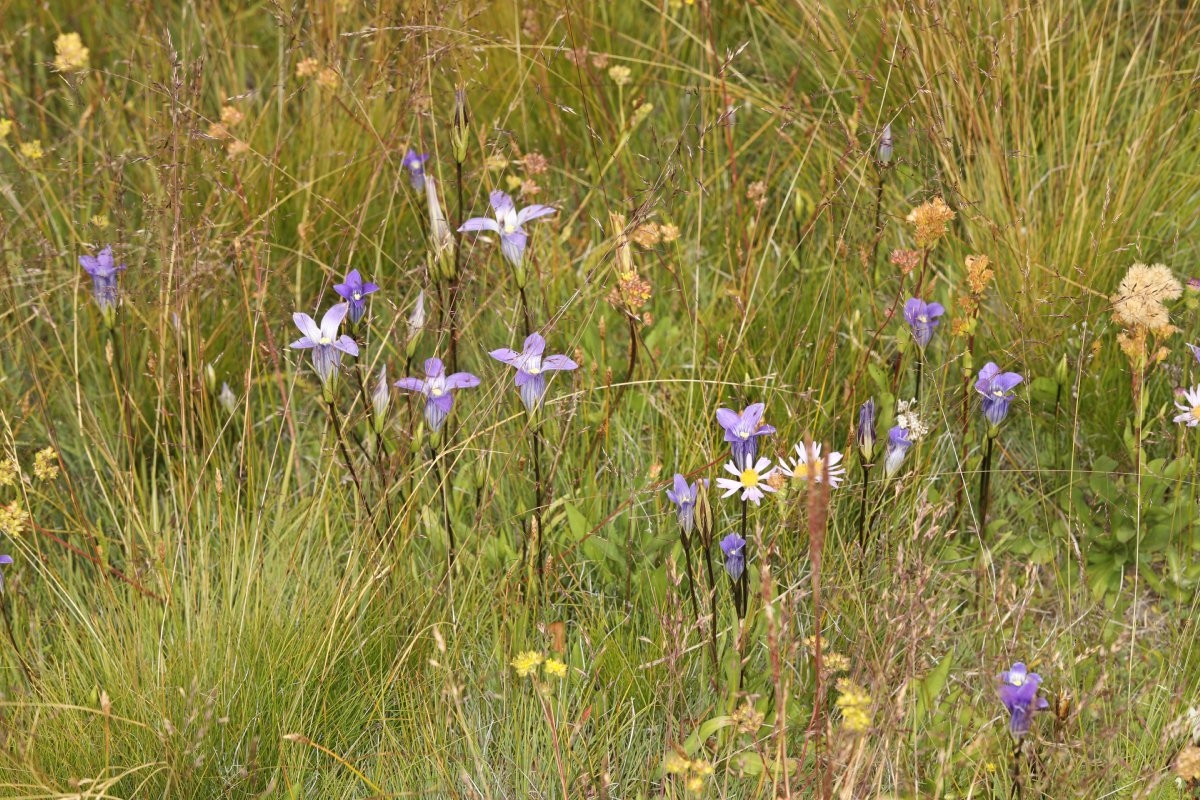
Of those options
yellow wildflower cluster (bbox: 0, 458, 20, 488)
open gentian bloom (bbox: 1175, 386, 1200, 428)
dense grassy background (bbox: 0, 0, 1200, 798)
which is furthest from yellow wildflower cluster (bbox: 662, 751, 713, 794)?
yellow wildflower cluster (bbox: 0, 458, 20, 488)

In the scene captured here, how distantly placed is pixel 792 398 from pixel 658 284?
53 centimetres

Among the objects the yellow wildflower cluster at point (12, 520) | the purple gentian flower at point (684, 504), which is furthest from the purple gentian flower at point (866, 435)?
the yellow wildflower cluster at point (12, 520)

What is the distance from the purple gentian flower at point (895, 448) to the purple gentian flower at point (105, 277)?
1.54m

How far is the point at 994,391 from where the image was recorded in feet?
7.19

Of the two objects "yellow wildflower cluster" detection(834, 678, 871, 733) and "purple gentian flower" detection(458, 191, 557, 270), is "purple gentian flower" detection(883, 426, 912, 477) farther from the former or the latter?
"purple gentian flower" detection(458, 191, 557, 270)

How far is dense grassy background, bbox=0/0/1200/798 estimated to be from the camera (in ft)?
6.37

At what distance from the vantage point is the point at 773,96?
3371mm

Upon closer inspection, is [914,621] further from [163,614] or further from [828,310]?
[163,614]

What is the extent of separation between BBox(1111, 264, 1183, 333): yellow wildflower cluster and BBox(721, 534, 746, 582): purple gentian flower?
0.82 m

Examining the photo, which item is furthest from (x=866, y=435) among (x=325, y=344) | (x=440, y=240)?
(x=325, y=344)

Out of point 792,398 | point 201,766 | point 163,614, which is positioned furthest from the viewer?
point 792,398

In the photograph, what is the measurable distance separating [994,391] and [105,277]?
68.4 inches

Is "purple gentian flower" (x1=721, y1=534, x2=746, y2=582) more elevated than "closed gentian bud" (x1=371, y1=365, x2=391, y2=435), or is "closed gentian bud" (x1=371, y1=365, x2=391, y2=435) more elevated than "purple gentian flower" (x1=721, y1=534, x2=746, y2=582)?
"closed gentian bud" (x1=371, y1=365, x2=391, y2=435)

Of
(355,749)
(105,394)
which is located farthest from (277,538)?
(105,394)
